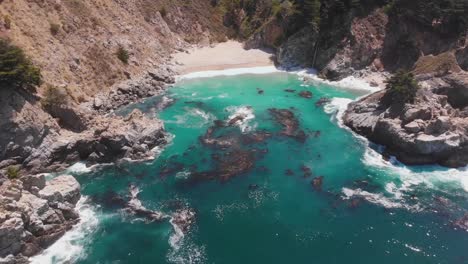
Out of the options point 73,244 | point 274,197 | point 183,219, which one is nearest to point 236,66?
point 274,197

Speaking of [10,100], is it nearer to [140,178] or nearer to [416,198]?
[140,178]

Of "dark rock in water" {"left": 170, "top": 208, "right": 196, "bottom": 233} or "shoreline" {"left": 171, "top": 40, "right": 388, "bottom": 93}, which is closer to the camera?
"dark rock in water" {"left": 170, "top": 208, "right": 196, "bottom": 233}

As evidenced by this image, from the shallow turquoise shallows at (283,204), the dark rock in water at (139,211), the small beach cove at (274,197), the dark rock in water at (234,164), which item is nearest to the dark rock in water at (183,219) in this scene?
the small beach cove at (274,197)

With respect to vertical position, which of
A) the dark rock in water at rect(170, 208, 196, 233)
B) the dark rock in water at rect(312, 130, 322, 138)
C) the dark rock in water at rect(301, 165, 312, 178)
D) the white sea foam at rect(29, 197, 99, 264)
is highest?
the dark rock in water at rect(312, 130, 322, 138)

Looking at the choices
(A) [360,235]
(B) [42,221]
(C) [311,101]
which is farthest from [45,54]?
(A) [360,235]

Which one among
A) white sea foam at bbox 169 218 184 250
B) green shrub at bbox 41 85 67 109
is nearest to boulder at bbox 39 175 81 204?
white sea foam at bbox 169 218 184 250

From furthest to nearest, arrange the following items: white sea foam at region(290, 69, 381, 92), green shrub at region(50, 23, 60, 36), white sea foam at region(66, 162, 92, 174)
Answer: white sea foam at region(290, 69, 381, 92), green shrub at region(50, 23, 60, 36), white sea foam at region(66, 162, 92, 174)

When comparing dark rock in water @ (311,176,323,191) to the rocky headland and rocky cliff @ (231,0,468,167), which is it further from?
rocky cliff @ (231,0,468,167)

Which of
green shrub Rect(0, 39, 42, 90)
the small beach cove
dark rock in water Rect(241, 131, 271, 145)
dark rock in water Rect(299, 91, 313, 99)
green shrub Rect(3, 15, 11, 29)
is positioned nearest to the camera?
the small beach cove
